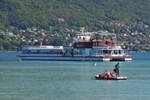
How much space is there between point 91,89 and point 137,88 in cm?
658

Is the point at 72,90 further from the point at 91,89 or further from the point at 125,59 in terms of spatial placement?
the point at 125,59

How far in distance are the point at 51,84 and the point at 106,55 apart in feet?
344

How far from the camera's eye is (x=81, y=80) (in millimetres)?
95750

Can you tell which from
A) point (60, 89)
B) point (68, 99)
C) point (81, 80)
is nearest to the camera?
point (68, 99)

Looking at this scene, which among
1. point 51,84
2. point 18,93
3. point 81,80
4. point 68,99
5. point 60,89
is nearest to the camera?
point 68,99

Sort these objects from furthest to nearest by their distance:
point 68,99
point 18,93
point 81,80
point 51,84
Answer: point 81,80
point 51,84
point 18,93
point 68,99

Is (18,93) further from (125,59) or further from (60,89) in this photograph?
(125,59)

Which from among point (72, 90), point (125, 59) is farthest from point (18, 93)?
point (125, 59)

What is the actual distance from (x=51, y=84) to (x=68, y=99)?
1728cm

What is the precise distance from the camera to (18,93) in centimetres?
7562

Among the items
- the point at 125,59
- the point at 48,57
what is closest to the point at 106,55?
the point at 125,59

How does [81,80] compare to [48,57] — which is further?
[48,57]

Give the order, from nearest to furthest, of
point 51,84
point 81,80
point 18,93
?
point 18,93 → point 51,84 → point 81,80

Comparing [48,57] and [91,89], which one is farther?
[48,57]
